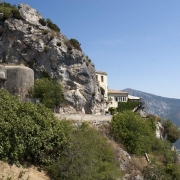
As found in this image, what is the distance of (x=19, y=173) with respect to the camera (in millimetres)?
15945

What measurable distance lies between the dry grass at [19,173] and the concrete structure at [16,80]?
696 inches

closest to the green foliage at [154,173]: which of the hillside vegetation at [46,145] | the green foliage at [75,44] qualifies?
the hillside vegetation at [46,145]

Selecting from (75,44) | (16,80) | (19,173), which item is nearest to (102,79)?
(75,44)

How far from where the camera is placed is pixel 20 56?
144ft

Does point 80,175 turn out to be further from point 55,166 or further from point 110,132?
point 110,132

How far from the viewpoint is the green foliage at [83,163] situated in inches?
683

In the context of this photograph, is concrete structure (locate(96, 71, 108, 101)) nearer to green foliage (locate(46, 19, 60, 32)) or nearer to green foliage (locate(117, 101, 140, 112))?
green foliage (locate(117, 101, 140, 112))

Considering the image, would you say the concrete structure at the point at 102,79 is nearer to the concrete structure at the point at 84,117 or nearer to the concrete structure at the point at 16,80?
the concrete structure at the point at 16,80

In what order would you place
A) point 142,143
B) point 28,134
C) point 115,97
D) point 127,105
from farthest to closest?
point 115,97, point 127,105, point 142,143, point 28,134

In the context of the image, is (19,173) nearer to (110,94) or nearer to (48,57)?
(48,57)

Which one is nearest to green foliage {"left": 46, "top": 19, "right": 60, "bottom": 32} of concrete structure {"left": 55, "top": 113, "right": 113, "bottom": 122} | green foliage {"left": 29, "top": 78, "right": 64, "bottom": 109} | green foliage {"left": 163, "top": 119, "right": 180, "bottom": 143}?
green foliage {"left": 29, "top": 78, "right": 64, "bottom": 109}

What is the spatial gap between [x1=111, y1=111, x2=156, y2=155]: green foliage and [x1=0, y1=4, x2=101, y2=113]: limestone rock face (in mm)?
14005

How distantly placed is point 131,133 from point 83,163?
1142cm

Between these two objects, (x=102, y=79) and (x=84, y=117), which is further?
(x=102, y=79)
